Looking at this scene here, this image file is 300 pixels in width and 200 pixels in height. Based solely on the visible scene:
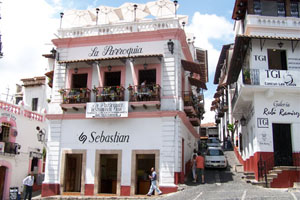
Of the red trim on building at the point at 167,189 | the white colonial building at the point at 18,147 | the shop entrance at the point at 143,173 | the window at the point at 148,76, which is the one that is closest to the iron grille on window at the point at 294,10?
the window at the point at 148,76

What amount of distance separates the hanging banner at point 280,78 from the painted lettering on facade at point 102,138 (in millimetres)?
8100

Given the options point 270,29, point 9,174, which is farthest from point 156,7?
point 9,174

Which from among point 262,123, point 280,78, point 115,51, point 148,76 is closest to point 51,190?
point 148,76

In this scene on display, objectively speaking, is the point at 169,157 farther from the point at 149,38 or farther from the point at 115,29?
the point at 115,29

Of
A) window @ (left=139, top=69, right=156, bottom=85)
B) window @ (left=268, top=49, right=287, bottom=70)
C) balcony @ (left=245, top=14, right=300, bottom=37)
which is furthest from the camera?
balcony @ (left=245, top=14, right=300, bottom=37)

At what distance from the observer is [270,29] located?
21.0m

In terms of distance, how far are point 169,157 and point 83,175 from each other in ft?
16.5

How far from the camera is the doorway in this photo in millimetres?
18031

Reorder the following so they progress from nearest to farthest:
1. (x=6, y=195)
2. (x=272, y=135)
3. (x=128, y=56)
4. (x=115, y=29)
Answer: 1. (x=272, y=135)
2. (x=128, y=56)
3. (x=115, y=29)
4. (x=6, y=195)

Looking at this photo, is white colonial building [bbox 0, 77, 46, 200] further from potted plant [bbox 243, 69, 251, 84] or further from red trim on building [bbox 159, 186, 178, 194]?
potted plant [bbox 243, 69, 251, 84]

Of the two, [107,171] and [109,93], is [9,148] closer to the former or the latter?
[107,171]

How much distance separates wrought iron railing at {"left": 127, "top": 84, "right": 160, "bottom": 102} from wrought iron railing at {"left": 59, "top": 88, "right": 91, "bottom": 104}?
2.61 meters

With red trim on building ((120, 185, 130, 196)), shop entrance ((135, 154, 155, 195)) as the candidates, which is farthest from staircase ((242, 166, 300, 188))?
red trim on building ((120, 185, 130, 196))

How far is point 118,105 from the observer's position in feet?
63.0
